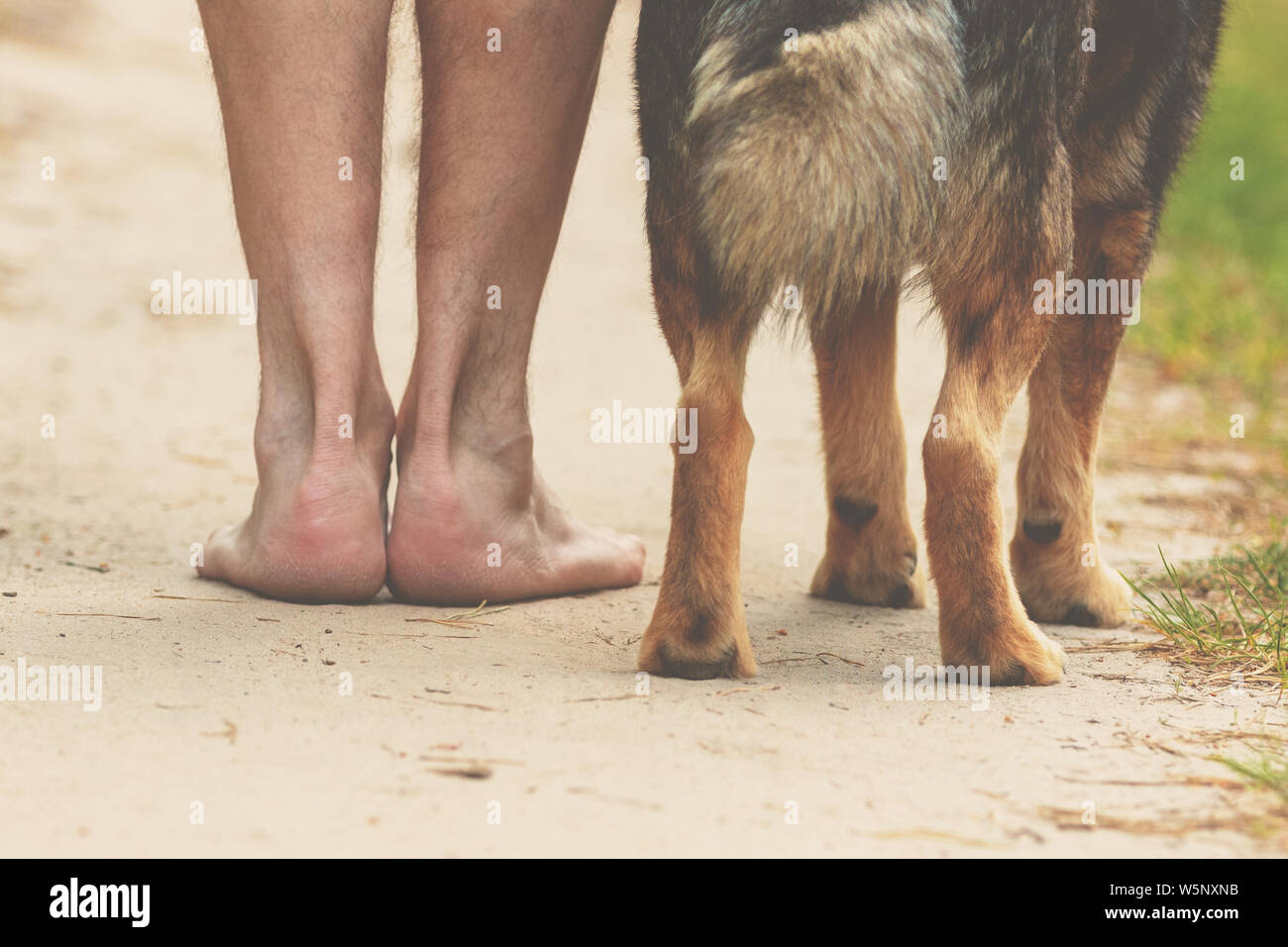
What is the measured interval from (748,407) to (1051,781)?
116 inches

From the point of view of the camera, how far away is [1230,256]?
724 cm

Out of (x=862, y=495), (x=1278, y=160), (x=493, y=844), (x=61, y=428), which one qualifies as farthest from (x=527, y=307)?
(x=1278, y=160)

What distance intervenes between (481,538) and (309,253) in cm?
60

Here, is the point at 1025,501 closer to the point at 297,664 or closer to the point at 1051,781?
the point at 1051,781

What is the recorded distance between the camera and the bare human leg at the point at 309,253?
2479 mm

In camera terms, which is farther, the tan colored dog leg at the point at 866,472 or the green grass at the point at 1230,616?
the tan colored dog leg at the point at 866,472

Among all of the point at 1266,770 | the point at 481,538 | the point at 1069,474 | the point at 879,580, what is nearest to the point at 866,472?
the point at 879,580

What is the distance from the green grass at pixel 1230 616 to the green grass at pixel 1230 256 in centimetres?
76

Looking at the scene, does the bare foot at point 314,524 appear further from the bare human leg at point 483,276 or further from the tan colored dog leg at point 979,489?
the tan colored dog leg at point 979,489

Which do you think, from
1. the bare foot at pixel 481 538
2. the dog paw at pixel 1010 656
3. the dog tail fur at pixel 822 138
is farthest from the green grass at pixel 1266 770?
the bare foot at pixel 481 538

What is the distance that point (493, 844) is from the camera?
1.50 meters

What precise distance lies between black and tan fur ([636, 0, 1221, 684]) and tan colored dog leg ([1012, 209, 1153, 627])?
1.28ft

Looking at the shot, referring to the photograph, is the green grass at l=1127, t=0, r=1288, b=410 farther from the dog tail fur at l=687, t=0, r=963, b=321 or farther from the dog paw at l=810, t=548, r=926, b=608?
the dog tail fur at l=687, t=0, r=963, b=321

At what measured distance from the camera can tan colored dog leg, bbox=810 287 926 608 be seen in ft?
9.04
